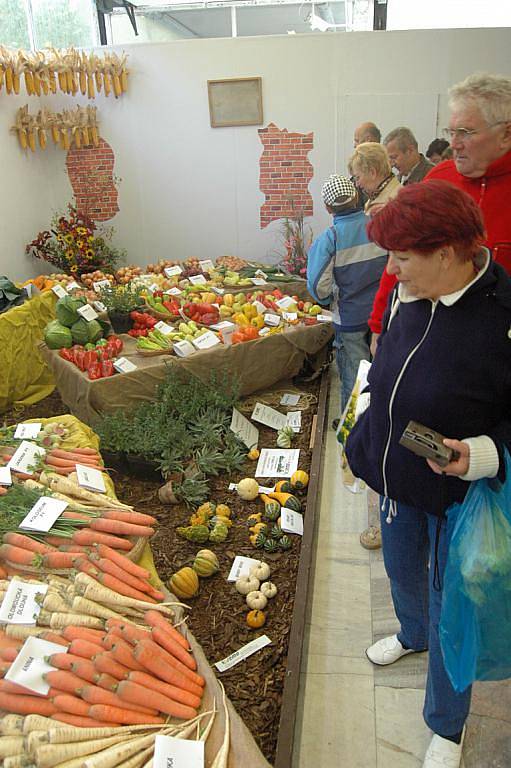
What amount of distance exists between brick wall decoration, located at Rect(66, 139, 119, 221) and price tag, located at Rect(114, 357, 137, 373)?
11.9 ft

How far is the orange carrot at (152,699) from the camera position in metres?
1.42

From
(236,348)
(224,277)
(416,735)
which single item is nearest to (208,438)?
(236,348)

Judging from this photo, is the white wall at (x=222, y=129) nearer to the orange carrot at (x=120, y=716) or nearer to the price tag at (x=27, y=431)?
the price tag at (x=27, y=431)

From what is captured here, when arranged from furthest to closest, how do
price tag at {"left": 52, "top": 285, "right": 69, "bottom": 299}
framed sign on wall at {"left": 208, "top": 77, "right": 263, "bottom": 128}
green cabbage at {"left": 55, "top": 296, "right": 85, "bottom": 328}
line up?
framed sign on wall at {"left": 208, "top": 77, "right": 263, "bottom": 128} < price tag at {"left": 52, "top": 285, "right": 69, "bottom": 299} < green cabbage at {"left": 55, "top": 296, "right": 85, "bottom": 328}

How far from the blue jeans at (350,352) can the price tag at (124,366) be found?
50.0 inches

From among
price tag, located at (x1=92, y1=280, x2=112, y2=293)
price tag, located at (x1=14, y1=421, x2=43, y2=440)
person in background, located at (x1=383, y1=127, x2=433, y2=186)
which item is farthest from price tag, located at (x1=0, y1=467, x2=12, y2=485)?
person in background, located at (x1=383, y1=127, x2=433, y2=186)

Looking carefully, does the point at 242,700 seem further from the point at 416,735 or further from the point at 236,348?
the point at 236,348

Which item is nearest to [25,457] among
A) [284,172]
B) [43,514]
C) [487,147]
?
[43,514]

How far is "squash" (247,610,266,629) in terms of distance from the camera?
2340mm

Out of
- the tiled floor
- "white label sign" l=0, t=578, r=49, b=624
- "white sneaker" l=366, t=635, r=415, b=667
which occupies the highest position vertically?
"white label sign" l=0, t=578, r=49, b=624

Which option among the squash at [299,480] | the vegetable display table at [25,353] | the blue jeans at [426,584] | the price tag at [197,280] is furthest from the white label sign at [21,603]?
the price tag at [197,280]

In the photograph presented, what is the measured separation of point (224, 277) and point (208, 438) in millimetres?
2617

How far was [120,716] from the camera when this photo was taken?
1.40m

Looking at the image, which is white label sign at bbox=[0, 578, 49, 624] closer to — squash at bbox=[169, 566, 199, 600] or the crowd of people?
squash at bbox=[169, 566, 199, 600]
